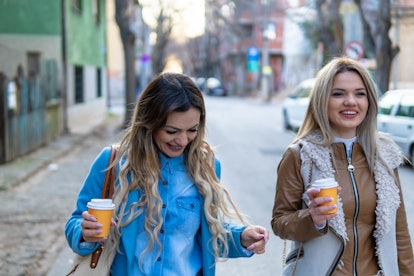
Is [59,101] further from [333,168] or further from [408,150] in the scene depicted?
[333,168]

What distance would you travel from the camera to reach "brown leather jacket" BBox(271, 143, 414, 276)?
111 inches

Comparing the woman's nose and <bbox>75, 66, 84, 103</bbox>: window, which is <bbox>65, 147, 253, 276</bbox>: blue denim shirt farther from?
<bbox>75, 66, 84, 103</bbox>: window

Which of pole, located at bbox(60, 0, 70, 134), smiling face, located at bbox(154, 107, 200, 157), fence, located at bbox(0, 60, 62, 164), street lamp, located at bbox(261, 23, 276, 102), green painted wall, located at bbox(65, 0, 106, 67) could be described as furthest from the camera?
street lamp, located at bbox(261, 23, 276, 102)

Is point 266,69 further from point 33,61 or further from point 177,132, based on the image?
point 177,132

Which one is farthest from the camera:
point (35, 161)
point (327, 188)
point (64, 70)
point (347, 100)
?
point (64, 70)

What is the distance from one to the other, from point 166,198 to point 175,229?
0.45 feet

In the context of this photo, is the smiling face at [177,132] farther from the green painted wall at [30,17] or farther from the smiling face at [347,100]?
the green painted wall at [30,17]

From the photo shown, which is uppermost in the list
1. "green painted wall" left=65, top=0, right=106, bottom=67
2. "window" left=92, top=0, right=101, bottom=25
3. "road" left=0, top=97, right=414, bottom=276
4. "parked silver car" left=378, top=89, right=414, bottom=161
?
"window" left=92, top=0, right=101, bottom=25

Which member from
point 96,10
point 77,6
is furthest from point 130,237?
point 96,10

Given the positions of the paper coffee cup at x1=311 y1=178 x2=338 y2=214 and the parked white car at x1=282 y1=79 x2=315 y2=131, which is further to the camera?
the parked white car at x1=282 y1=79 x2=315 y2=131

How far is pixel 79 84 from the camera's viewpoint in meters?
23.8

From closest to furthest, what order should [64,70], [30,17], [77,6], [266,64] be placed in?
1. [30,17]
2. [64,70]
3. [77,6]
4. [266,64]

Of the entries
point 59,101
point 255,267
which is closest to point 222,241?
point 255,267

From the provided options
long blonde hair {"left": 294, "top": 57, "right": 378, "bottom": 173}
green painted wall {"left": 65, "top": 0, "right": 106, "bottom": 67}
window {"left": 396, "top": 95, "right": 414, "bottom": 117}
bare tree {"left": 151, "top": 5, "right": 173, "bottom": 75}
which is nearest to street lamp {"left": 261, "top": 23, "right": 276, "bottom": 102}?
bare tree {"left": 151, "top": 5, "right": 173, "bottom": 75}
